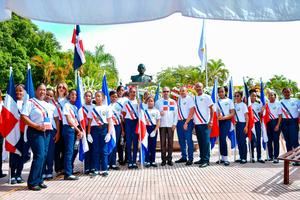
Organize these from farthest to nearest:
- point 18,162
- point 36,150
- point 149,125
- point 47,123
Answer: point 149,125 < point 18,162 < point 47,123 < point 36,150

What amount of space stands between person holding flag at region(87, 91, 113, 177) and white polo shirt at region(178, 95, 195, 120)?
6.71 feet

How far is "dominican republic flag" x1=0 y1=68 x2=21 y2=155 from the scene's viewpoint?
22.3 ft

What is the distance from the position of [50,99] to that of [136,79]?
854 cm

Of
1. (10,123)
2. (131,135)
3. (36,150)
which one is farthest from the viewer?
(131,135)

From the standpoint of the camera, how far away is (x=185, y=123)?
28.8ft

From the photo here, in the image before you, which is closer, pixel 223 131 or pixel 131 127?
pixel 131 127

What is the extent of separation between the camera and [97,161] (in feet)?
25.2

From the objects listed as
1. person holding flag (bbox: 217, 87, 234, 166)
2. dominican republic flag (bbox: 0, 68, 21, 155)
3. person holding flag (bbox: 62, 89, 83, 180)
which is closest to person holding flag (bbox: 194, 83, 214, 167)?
person holding flag (bbox: 217, 87, 234, 166)

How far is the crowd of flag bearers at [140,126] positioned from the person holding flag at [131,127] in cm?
2

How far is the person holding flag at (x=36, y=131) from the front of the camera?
614cm

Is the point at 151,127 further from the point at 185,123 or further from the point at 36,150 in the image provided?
the point at 36,150

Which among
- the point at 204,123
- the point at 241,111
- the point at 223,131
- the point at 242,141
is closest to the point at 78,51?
the point at 204,123

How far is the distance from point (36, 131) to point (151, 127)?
321 cm

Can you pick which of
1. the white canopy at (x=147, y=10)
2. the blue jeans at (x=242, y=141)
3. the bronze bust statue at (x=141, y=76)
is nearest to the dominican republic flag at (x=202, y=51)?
the bronze bust statue at (x=141, y=76)
